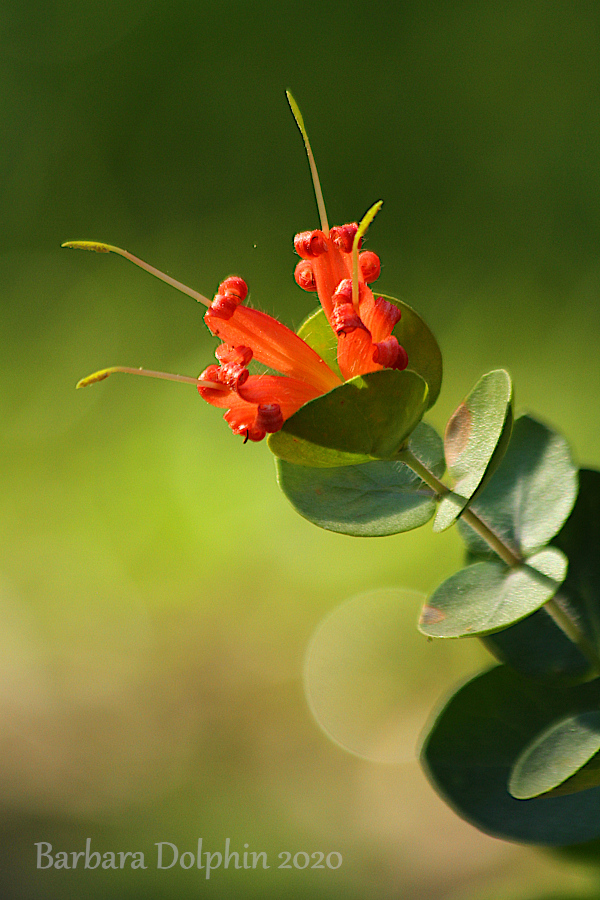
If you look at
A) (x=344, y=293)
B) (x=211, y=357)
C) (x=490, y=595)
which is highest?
(x=344, y=293)

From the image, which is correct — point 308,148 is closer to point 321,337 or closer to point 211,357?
point 321,337

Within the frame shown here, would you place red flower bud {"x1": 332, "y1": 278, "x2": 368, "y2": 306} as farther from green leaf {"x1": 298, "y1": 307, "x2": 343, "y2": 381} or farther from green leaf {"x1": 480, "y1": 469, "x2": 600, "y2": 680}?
green leaf {"x1": 480, "y1": 469, "x2": 600, "y2": 680}

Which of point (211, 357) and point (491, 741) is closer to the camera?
point (491, 741)

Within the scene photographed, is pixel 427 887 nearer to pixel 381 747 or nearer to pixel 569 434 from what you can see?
pixel 381 747

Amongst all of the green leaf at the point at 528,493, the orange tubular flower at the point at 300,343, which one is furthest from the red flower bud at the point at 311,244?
the green leaf at the point at 528,493

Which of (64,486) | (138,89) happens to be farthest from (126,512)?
(138,89)

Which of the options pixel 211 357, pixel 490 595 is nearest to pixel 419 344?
pixel 490 595
